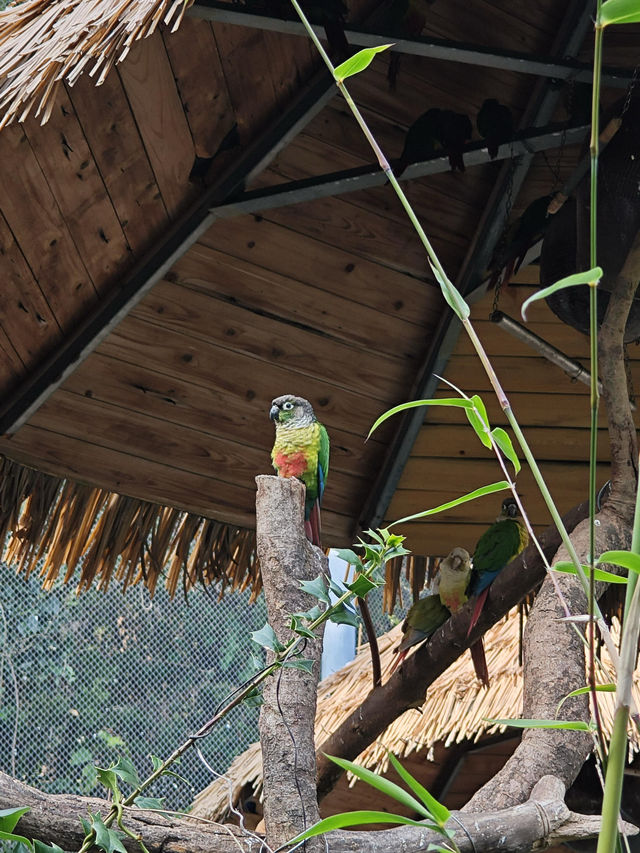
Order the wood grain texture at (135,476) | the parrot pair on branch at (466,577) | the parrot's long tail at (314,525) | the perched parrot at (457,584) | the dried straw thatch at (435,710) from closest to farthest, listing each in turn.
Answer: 1. the parrot's long tail at (314,525)
2. the parrot pair on branch at (466,577)
3. the perched parrot at (457,584)
4. the wood grain texture at (135,476)
5. the dried straw thatch at (435,710)

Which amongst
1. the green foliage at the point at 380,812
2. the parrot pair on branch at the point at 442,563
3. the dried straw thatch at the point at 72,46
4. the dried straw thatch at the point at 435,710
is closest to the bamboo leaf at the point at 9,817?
the green foliage at the point at 380,812

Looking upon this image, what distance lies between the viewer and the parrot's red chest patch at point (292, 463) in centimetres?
199

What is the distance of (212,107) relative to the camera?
2.10 meters

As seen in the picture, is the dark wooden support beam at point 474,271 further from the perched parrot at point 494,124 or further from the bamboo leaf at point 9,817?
the bamboo leaf at point 9,817

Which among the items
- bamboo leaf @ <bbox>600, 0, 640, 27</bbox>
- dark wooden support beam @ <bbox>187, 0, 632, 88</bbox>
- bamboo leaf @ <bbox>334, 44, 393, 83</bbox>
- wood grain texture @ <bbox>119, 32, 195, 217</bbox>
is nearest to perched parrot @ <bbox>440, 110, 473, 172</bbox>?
dark wooden support beam @ <bbox>187, 0, 632, 88</bbox>

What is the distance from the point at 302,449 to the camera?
1995 millimetres

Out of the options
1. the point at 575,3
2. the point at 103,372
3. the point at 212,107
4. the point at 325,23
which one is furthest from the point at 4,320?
the point at 575,3

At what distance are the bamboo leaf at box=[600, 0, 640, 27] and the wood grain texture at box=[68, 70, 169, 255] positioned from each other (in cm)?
153

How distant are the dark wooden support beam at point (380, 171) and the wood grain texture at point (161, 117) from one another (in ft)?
0.57

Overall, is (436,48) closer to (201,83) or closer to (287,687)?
(201,83)

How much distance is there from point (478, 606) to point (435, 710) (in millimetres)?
1198

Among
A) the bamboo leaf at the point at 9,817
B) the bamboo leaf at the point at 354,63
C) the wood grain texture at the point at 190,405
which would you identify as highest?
the wood grain texture at the point at 190,405

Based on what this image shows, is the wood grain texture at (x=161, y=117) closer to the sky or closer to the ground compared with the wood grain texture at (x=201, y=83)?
closer to the ground

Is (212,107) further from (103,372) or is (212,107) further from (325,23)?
(103,372)
